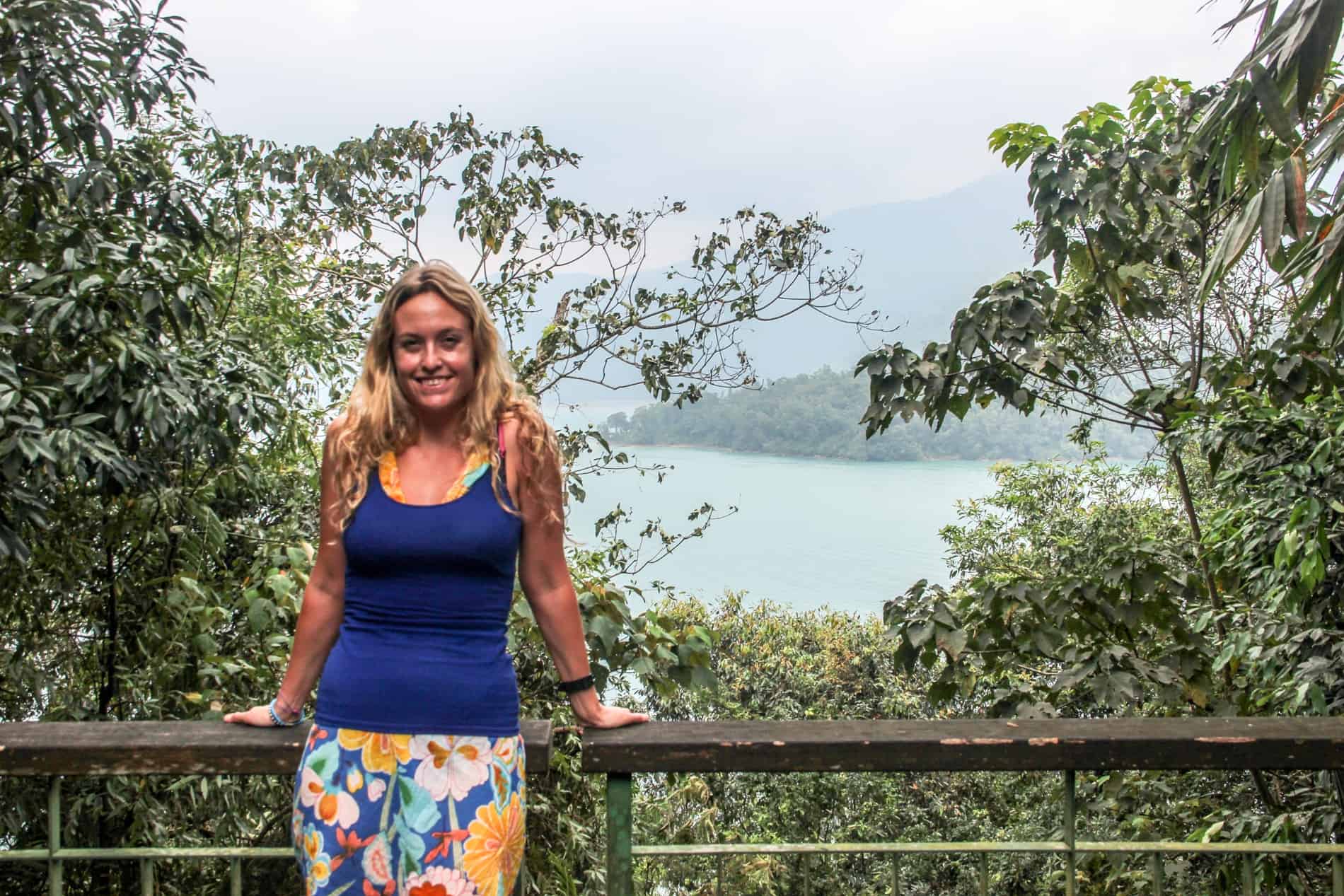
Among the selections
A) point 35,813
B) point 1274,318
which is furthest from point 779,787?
point 35,813

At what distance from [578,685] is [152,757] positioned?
54 cm

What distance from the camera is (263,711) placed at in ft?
4.77

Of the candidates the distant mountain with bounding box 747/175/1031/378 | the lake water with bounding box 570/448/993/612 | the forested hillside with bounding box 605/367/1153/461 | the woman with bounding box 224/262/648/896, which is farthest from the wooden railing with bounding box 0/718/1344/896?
the forested hillside with bounding box 605/367/1153/461

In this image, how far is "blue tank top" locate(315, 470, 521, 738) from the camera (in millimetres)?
1283

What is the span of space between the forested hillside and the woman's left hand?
847 centimetres

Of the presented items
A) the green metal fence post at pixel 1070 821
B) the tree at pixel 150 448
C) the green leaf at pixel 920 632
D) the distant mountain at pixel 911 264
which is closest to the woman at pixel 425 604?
the green metal fence post at pixel 1070 821

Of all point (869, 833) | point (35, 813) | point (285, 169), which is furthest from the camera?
point (869, 833)

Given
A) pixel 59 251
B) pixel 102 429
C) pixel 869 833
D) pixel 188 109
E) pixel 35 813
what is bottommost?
pixel 869 833

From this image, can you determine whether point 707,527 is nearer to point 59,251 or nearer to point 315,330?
point 315,330

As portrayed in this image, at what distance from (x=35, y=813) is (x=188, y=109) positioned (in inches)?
102

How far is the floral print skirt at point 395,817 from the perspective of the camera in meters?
1.27

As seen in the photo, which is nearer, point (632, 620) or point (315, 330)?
point (632, 620)

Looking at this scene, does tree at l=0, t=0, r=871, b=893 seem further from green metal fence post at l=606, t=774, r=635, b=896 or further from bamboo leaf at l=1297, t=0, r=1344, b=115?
bamboo leaf at l=1297, t=0, r=1344, b=115

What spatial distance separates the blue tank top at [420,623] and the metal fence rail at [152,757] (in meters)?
0.12
